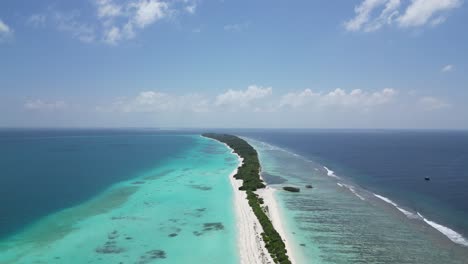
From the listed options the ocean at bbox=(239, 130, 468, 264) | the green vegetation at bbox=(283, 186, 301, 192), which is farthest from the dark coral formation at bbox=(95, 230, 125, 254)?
the green vegetation at bbox=(283, 186, 301, 192)

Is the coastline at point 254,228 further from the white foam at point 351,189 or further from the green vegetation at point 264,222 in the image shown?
the white foam at point 351,189

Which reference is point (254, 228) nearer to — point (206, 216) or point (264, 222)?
point (264, 222)

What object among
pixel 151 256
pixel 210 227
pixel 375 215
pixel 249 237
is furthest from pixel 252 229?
pixel 375 215

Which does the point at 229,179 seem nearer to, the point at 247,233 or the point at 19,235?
the point at 247,233

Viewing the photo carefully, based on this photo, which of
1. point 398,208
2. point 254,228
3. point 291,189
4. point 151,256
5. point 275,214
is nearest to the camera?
point 151,256

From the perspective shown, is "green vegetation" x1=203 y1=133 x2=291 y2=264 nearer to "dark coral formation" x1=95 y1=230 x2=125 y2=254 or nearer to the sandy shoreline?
the sandy shoreline

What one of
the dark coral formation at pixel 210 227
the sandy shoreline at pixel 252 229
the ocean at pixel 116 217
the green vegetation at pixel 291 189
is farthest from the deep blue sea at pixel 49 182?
the green vegetation at pixel 291 189
